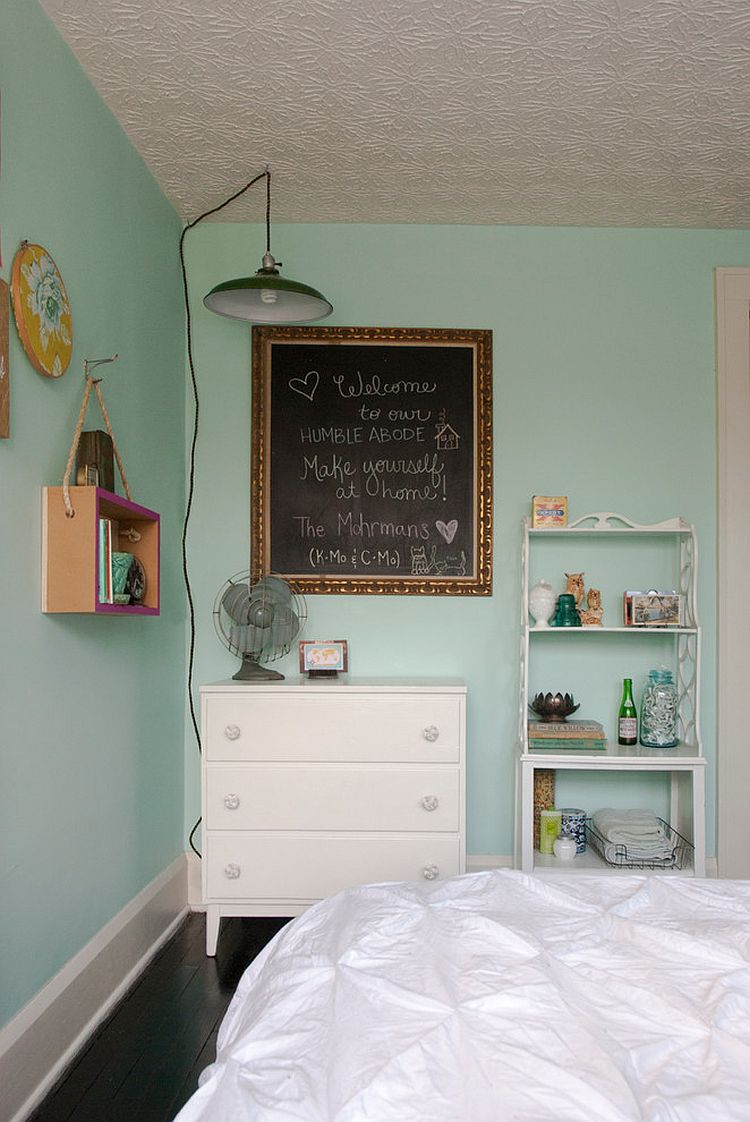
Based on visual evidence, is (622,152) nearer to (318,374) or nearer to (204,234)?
(318,374)

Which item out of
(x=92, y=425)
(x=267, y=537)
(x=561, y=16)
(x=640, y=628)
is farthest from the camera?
(x=267, y=537)

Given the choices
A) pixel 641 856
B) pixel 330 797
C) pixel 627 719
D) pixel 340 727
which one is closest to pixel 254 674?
pixel 340 727

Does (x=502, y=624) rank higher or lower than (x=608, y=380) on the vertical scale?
lower

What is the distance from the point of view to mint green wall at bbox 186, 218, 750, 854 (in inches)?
147

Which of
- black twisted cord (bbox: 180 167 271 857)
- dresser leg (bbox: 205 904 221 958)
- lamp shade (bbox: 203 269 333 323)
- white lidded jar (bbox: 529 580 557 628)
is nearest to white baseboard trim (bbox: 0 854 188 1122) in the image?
dresser leg (bbox: 205 904 221 958)

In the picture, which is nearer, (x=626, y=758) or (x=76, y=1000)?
(x=76, y=1000)

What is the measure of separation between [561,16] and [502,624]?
6.91 ft

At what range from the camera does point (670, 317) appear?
377 cm

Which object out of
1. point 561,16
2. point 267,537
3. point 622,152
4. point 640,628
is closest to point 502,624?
point 640,628

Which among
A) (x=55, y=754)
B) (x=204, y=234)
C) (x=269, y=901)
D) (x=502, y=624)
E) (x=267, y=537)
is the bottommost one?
(x=269, y=901)

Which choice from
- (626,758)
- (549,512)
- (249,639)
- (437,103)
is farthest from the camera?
(549,512)

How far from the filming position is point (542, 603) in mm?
3518

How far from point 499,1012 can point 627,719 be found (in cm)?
248

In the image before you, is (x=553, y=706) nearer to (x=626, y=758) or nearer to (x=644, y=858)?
(x=626, y=758)
